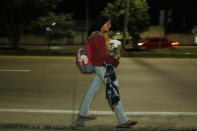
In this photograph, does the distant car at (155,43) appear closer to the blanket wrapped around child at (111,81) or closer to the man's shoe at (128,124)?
the man's shoe at (128,124)

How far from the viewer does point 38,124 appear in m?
5.06

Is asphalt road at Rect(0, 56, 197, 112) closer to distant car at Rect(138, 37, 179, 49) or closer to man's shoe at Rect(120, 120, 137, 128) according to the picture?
man's shoe at Rect(120, 120, 137, 128)

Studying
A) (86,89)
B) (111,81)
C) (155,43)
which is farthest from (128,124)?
(155,43)

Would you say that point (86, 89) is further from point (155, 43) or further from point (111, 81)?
point (155, 43)

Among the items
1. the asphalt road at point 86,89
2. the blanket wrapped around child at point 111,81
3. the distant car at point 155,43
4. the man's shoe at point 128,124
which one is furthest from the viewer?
the distant car at point 155,43

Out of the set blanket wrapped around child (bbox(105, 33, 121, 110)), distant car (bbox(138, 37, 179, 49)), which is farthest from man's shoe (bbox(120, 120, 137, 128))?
distant car (bbox(138, 37, 179, 49))

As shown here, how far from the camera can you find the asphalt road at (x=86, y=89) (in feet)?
21.6

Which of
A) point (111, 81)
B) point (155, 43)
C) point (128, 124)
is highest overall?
point (155, 43)

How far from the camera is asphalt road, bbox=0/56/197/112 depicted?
6.59 m

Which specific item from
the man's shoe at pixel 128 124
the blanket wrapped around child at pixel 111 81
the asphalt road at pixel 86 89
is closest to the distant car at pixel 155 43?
the asphalt road at pixel 86 89

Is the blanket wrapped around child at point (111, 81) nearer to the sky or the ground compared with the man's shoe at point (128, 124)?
nearer to the sky

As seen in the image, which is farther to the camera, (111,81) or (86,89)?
(86,89)

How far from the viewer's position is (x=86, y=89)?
835 cm

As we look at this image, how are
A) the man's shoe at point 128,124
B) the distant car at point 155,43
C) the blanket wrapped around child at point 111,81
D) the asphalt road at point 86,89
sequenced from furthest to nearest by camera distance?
1. the distant car at point 155,43
2. the asphalt road at point 86,89
3. the man's shoe at point 128,124
4. the blanket wrapped around child at point 111,81
